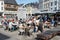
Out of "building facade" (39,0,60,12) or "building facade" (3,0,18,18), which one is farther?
"building facade" (3,0,18,18)

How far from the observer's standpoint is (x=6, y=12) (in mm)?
68000

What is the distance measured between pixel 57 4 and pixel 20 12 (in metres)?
49.8

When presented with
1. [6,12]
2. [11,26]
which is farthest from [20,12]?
[6,12]

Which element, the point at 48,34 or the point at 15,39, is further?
the point at 15,39

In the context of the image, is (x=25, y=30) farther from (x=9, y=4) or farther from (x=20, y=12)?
(x=9, y=4)

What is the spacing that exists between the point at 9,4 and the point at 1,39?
6159 cm

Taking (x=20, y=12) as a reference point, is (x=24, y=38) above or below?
below

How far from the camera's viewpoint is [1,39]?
1259cm

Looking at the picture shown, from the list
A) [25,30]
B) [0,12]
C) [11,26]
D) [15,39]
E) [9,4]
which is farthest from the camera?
[9,4]

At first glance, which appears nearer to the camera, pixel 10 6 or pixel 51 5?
pixel 51 5

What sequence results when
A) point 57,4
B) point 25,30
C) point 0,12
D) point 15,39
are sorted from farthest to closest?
point 0,12 < point 57,4 < point 25,30 < point 15,39

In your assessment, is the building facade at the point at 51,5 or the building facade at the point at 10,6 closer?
the building facade at the point at 51,5

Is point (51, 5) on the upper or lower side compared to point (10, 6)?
lower

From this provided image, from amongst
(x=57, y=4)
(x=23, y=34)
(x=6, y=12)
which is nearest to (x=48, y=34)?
(x=23, y=34)
